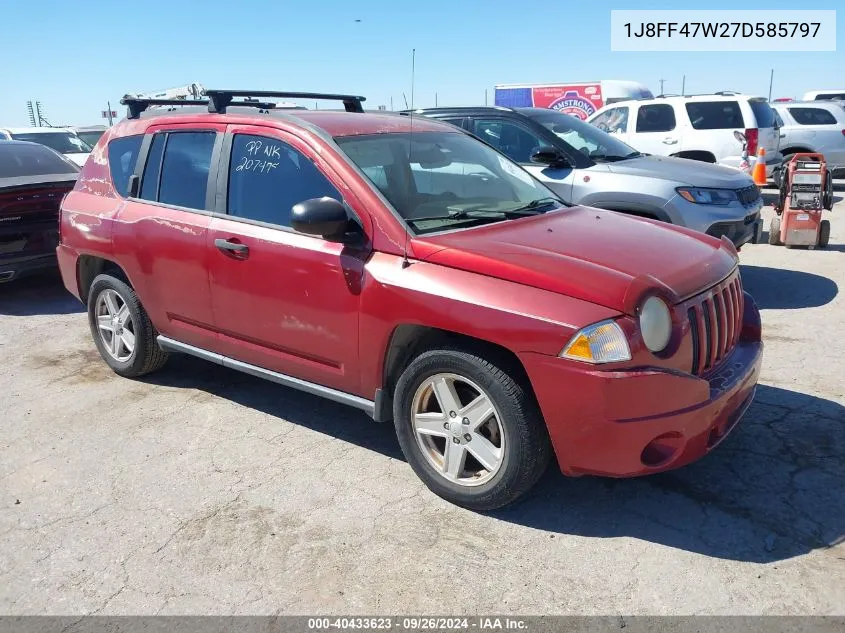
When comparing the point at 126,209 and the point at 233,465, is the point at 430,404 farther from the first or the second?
the point at 126,209

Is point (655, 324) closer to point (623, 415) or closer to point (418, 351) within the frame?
point (623, 415)

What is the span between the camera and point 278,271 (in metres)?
3.73

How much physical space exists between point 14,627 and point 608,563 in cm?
227

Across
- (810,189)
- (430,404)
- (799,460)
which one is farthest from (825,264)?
(430,404)

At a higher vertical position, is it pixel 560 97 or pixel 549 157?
pixel 560 97

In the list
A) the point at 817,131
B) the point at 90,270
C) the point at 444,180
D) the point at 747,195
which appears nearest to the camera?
the point at 444,180

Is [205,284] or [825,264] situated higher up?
[205,284]

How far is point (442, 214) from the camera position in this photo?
3.66 metres

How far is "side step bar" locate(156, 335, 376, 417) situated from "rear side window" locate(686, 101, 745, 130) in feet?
33.7

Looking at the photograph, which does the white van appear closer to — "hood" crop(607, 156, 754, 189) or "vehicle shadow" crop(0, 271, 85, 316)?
"hood" crop(607, 156, 754, 189)

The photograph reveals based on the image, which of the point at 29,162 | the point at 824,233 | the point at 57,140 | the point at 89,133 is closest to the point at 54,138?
the point at 57,140

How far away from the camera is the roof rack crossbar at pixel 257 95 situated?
14.2 ft

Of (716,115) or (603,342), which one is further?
(716,115)

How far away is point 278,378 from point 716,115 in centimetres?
1057
